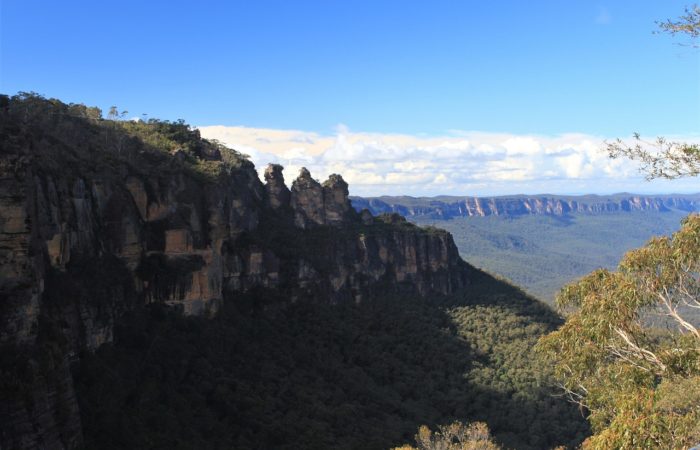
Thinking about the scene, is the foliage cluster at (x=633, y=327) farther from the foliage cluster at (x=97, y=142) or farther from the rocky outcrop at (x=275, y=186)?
the rocky outcrop at (x=275, y=186)

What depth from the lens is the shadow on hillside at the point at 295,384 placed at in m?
27.2

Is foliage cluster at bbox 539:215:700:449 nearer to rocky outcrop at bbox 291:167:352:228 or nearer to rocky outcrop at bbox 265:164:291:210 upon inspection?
rocky outcrop at bbox 265:164:291:210

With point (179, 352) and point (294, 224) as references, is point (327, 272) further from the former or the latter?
point (179, 352)

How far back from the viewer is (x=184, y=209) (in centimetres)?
3788

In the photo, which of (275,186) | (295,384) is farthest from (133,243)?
(275,186)

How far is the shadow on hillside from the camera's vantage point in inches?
1071

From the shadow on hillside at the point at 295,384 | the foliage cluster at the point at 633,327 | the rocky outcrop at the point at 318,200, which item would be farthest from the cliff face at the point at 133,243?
the foliage cluster at the point at 633,327

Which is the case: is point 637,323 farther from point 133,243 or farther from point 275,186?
point 275,186

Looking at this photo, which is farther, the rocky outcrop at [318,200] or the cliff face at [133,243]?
the rocky outcrop at [318,200]

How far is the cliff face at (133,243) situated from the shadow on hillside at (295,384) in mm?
1852

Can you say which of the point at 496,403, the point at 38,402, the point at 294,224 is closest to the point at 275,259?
the point at 294,224

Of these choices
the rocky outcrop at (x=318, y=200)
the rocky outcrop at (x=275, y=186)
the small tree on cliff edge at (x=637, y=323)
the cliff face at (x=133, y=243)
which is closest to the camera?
the small tree on cliff edge at (x=637, y=323)

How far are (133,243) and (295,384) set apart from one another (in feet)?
44.8

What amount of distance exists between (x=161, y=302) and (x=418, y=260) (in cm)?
3917
